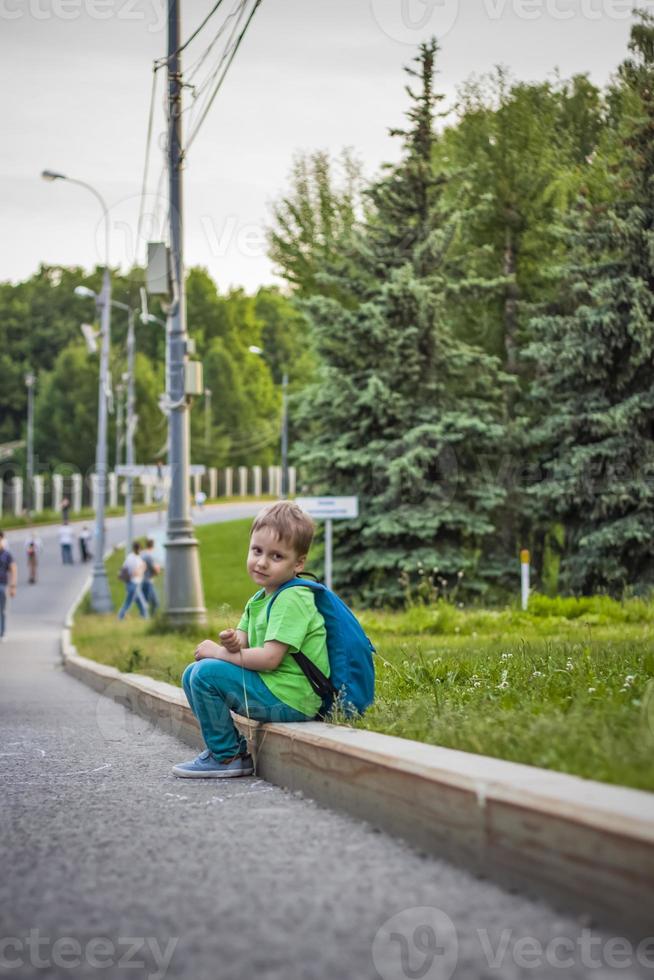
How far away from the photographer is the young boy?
588cm

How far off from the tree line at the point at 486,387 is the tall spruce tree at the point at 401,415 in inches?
1.8

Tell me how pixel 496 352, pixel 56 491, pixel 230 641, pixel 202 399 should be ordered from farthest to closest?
pixel 202 399 < pixel 56 491 < pixel 496 352 < pixel 230 641

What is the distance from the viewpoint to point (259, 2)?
12.1m

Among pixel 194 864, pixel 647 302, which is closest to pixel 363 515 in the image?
pixel 647 302

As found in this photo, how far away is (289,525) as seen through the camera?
6.04m

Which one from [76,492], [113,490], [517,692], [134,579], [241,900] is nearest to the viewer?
[241,900]

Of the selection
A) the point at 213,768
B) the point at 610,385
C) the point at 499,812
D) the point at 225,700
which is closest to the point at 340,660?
the point at 225,700

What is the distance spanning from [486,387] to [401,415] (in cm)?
275

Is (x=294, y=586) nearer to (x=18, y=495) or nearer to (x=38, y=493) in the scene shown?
(x=18, y=495)

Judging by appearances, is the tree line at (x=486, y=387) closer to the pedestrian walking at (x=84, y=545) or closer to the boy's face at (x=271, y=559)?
the boy's face at (x=271, y=559)

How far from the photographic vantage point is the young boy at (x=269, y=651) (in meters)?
5.88

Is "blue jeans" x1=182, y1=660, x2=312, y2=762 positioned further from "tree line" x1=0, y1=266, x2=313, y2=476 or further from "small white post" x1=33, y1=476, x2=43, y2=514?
"small white post" x1=33, y1=476, x2=43, y2=514

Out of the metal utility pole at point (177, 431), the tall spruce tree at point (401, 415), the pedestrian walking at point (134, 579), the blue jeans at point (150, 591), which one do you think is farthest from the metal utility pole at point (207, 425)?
the metal utility pole at point (177, 431)

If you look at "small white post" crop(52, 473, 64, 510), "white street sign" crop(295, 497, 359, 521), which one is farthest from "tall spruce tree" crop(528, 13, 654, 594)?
"small white post" crop(52, 473, 64, 510)
